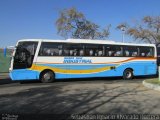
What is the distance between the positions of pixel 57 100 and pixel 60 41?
358 inches

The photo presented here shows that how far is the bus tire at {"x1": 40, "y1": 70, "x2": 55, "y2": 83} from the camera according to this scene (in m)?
20.0

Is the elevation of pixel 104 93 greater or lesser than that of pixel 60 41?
lesser

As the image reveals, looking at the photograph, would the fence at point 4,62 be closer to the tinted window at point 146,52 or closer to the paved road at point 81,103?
the tinted window at point 146,52

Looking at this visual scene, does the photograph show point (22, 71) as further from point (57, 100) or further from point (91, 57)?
point (57, 100)

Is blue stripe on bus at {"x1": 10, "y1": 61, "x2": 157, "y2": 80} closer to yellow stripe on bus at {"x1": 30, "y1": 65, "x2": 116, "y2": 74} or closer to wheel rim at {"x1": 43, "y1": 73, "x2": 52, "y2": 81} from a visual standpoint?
yellow stripe on bus at {"x1": 30, "y1": 65, "x2": 116, "y2": 74}

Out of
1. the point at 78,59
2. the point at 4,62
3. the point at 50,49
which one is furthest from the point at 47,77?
the point at 4,62

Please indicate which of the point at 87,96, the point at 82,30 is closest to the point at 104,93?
the point at 87,96

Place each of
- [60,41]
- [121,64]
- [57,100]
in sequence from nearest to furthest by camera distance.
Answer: [57,100]
[60,41]
[121,64]

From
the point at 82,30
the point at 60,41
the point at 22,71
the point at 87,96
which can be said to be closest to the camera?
the point at 87,96

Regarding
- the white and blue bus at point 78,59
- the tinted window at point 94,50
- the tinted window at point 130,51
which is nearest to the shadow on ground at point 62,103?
the white and blue bus at point 78,59

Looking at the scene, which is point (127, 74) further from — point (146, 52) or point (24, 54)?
point (24, 54)

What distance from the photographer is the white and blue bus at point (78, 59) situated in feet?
63.0

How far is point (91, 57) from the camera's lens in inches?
841

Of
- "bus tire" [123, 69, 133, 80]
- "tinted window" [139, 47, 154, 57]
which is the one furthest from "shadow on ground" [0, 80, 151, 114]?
"tinted window" [139, 47, 154, 57]
